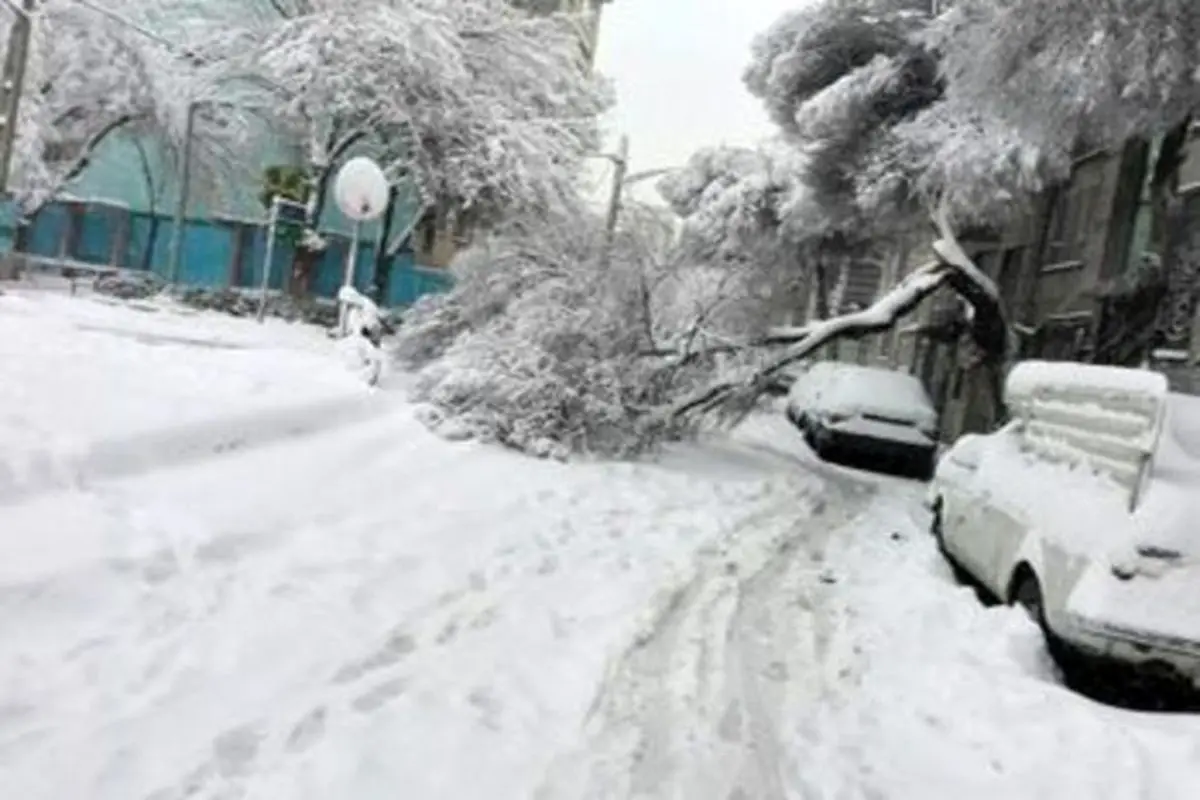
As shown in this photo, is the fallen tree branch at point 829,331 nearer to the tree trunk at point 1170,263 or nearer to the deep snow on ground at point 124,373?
the tree trunk at point 1170,263

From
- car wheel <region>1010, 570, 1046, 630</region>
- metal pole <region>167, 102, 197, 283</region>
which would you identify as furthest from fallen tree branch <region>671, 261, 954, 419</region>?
metal pole <region>167, 102, 197, 283</region>

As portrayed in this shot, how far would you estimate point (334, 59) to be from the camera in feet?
79.4

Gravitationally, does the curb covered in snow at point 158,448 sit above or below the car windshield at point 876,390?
below

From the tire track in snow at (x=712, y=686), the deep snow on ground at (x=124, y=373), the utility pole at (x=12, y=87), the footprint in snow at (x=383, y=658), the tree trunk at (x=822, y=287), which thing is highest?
the tree trunk at (x=822, y=287)

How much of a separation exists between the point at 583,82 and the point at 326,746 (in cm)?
2581

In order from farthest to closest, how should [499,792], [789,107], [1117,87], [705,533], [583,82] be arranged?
1. [583,82]
2. [789,107]
3. [1117,87]
4. [705,533]
5. [499,792]

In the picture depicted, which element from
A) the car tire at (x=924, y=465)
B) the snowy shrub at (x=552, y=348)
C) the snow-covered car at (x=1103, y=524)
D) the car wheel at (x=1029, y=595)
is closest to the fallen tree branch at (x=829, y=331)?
the snowy shrub at (x=552, y=348)

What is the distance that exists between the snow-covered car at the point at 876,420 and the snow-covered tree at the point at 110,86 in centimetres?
1412

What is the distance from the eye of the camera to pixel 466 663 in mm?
5598

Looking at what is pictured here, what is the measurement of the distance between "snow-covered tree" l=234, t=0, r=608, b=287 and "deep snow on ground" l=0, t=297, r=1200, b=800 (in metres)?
15.6

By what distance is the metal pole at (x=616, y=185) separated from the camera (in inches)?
664

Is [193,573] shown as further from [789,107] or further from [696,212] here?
[696,212]

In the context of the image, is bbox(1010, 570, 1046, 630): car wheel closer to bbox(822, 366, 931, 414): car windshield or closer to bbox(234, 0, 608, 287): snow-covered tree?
bbox(822, 366, 931, 414): car windshield

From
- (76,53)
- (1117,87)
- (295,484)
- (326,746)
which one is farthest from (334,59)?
(326,746)
